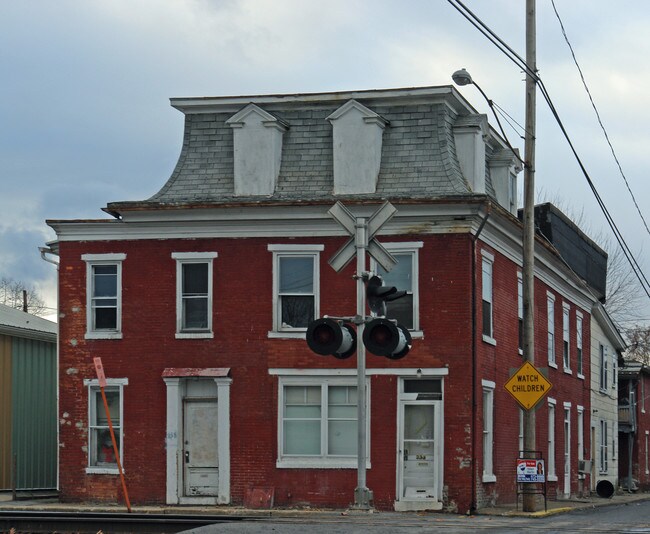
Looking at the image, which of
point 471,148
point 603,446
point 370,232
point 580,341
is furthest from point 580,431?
point 370,232

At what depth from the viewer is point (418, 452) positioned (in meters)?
28.8

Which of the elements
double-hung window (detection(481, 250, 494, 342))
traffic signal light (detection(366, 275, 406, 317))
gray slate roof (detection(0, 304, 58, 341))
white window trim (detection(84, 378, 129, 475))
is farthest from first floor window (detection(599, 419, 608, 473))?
traffic signal light (detection(366, 275, 406, 317))

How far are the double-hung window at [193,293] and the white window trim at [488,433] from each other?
6.73m

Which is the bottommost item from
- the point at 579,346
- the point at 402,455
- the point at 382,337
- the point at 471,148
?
the point at 402,455

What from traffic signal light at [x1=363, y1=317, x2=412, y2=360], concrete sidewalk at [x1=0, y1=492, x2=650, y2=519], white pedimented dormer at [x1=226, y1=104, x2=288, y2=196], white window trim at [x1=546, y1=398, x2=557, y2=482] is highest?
white pedimented dormer at [x1=226, y1=104, x2=288, y2=196]

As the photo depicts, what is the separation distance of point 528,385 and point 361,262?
9.56 meters

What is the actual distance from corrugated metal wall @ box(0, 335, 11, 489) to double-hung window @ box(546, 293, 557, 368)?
15.5 metres

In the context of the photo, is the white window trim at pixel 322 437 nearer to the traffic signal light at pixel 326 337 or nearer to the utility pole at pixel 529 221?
the utility pole at pixel 529 221

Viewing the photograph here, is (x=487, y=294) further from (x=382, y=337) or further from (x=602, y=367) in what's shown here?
(x=602, y=367)

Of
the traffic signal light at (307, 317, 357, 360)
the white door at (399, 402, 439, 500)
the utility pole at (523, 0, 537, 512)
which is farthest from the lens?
the white door at (399, 402, 439, 500)

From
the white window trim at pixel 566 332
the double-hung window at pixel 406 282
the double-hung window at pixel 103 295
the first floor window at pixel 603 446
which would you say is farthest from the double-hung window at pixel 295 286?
the first floor window at pixel 603 446

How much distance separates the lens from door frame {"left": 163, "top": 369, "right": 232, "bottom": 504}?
29.3 m

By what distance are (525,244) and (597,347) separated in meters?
19.9

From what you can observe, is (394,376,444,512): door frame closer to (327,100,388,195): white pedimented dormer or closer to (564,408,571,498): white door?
(327,100,388,195): white pedimented dormer
